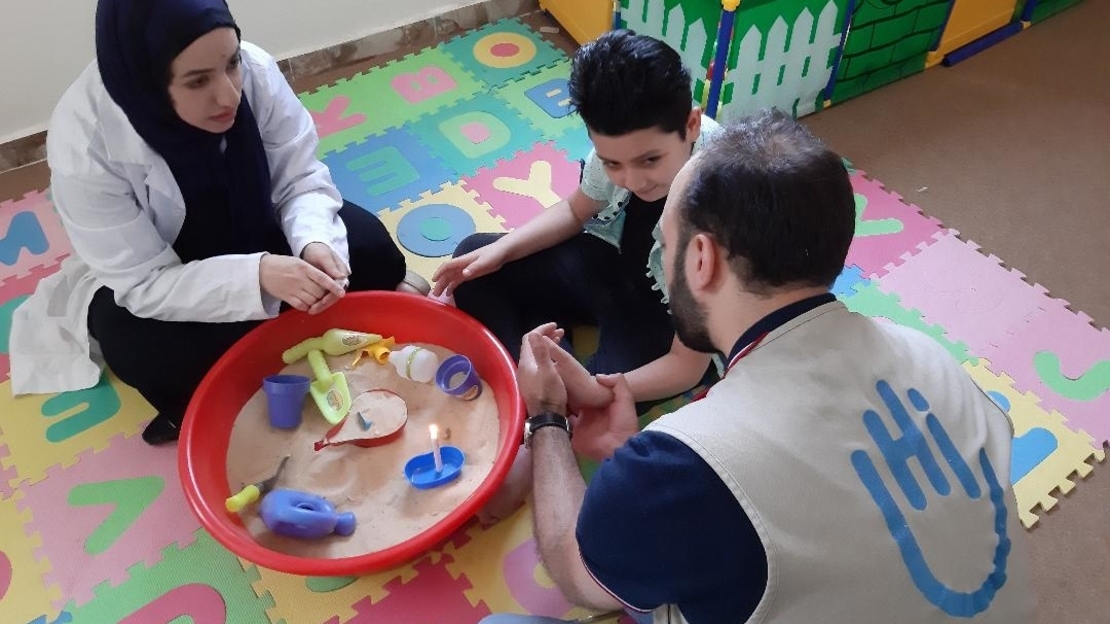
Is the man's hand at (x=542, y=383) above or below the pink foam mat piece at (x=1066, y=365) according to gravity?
above

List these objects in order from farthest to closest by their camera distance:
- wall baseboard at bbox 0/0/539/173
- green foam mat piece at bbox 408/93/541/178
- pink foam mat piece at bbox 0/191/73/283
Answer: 1. wall baseboard at bbox 0/0/539/173
2. green foam mat piece at bbox 408/93/541/178
3. pink foam mat piece at bbox 0/191/73/283

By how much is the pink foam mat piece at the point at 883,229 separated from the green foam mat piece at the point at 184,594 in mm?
1318

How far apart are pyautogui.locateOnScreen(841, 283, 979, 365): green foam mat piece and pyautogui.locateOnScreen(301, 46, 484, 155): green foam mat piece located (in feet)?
3.64

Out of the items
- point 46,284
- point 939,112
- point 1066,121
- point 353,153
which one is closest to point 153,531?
point 46,284

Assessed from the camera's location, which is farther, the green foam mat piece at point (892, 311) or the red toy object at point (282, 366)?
the green foam mat piece at point (892, 311)

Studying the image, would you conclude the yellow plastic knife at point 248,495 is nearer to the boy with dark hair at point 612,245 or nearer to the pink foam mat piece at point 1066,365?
the boy with dark hair at point 612,245

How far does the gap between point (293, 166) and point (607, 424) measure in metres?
0.73

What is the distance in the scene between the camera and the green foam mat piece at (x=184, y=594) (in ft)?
3.88

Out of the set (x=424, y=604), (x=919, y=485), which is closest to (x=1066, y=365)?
(x=919, y=485)

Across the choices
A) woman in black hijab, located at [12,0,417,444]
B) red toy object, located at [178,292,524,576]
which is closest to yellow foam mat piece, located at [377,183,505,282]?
woman in black hijab, located at [12,0,417,444]

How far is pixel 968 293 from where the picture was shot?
64.4 inches

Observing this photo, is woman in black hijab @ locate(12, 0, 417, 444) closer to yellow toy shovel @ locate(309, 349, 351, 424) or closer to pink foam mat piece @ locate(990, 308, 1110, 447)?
yellow toy shovel @ locate(309, 349, 351, 424)

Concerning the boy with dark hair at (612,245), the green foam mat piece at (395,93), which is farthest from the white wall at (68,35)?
the boy with dark hair at (612,245)

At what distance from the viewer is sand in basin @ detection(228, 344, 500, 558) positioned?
1211 millimetres
